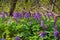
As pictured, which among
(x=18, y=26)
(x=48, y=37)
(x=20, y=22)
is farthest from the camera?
(x=20, y=22)

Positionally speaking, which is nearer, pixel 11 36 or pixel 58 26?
pixel 58 26

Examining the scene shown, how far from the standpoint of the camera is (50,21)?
3104 mm

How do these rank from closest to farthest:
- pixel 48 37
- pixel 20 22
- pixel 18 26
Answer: pixel 48 37
pixel 18 26
pixel 20 22

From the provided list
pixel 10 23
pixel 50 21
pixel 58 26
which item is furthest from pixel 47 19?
pixel 10 23

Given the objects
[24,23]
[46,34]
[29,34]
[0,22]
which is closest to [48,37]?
[46,34]

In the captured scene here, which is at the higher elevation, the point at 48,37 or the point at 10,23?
the point at 10,23

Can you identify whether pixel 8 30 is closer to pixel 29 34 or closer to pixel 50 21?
pixel 29 34

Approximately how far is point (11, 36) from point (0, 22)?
0.34 m

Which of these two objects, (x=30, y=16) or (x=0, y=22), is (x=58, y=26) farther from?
(x=0, y=22)

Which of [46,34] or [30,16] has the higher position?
[30,16]

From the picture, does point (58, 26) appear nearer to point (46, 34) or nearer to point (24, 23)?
point (46, 34)

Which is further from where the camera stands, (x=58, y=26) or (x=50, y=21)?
(x=50, y=21)

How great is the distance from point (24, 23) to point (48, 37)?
497 mm

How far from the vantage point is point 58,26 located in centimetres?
291
